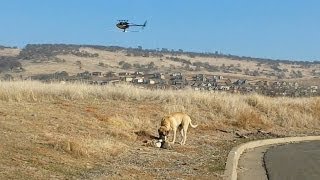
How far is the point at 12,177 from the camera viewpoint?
11.5m

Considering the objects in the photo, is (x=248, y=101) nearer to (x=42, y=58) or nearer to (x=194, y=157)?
(x=194, y=157)

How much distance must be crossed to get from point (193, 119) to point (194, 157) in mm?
10456

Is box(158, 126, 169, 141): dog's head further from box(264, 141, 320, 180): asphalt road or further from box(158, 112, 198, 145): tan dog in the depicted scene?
box(264, 141, 320, 180): asphalt road

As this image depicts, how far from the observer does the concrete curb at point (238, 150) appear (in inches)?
613

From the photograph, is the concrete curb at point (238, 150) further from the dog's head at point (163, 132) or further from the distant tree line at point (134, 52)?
the distant tree line at point (134, 52)

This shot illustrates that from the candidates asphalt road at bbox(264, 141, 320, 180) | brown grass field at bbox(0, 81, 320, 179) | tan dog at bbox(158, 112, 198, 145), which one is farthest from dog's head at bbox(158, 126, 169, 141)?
asphalt road at bbox(264, 141, 320, 180)

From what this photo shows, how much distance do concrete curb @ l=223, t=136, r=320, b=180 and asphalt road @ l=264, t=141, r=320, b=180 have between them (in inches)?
32.9

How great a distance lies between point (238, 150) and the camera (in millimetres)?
21094

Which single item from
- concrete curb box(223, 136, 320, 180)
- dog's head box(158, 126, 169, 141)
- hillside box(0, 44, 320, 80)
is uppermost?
dog's head box(158, 126, 169, 141)

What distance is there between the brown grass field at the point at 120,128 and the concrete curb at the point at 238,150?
0.90ft

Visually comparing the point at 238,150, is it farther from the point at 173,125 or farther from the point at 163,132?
the point at 163,132

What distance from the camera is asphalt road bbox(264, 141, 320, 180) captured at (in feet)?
54.0

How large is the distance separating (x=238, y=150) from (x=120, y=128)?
426 centimetres

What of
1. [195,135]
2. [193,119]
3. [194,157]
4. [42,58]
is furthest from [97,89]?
[42,58]
